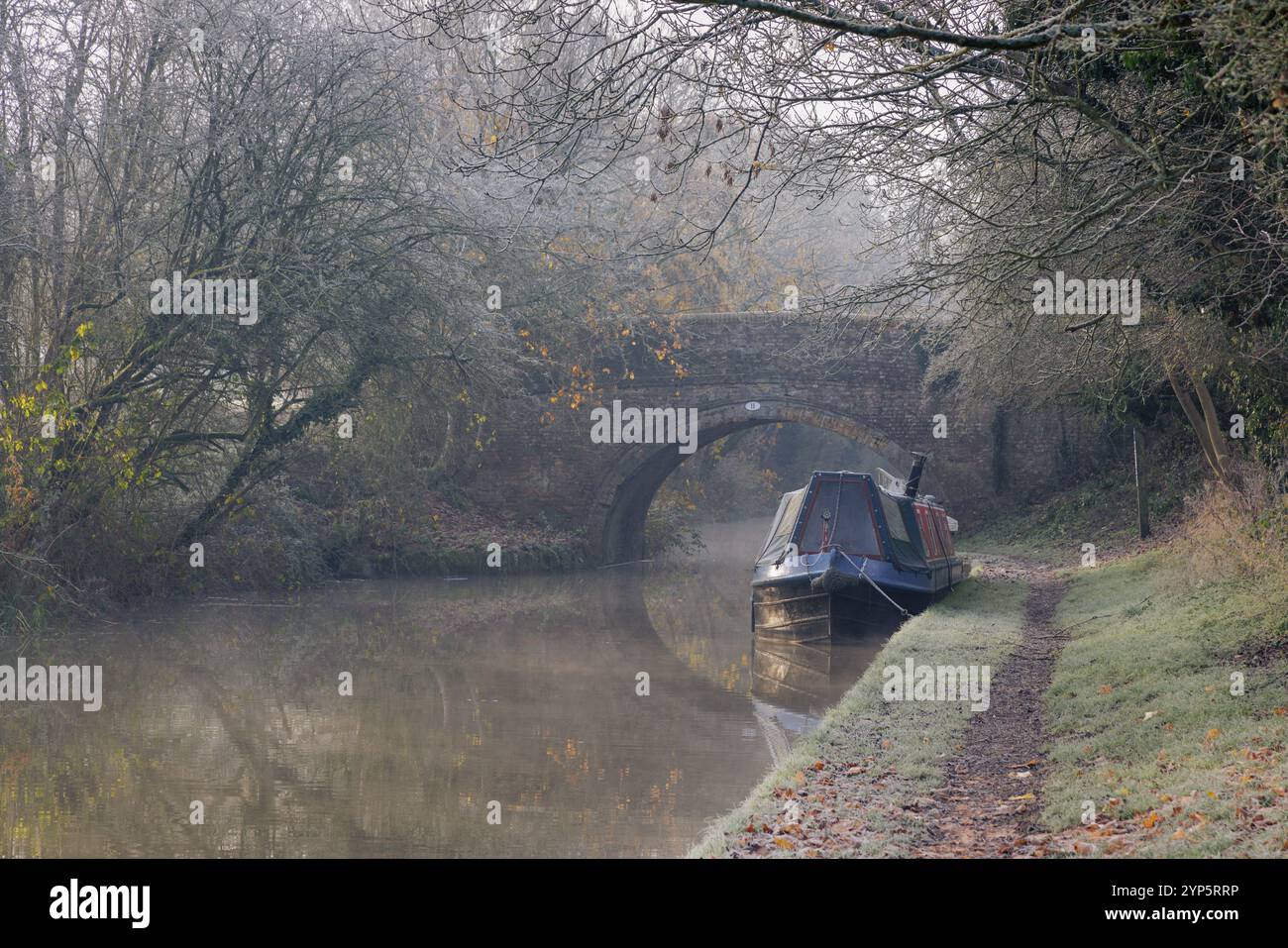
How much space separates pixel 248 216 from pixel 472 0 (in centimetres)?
738

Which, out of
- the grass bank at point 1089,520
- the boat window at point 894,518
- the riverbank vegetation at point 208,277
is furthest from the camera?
the grass bank at point 1089,520

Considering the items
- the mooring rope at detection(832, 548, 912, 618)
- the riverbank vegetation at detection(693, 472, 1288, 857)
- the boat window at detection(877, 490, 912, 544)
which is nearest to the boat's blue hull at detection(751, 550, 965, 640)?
the mooring rope at detection(832, 548, 912, 618)

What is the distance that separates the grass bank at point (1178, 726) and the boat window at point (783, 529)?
417 cm

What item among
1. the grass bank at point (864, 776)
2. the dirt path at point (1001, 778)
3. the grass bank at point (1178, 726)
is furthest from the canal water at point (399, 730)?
the grass bank at point (1178, 726)

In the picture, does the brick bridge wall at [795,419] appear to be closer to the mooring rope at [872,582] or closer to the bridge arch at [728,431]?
the bridge arch at [728,431]

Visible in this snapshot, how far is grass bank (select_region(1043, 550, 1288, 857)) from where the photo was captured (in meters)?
4.79

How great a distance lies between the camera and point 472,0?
7.05 meters

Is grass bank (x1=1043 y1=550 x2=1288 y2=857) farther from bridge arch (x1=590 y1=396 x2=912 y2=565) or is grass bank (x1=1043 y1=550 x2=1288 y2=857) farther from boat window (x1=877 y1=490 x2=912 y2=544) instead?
bridge arch (x1=590 y1=396 x2=912 y2=565)

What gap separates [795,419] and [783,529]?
7782 millimetres

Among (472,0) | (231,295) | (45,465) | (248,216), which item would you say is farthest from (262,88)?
(472,0)

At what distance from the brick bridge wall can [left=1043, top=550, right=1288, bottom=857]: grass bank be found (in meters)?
11.5

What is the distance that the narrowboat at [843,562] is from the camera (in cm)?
1348

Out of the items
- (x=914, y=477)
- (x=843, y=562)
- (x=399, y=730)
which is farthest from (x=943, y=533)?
(x=399, y=730)
